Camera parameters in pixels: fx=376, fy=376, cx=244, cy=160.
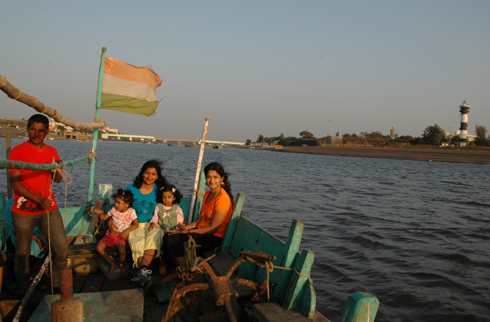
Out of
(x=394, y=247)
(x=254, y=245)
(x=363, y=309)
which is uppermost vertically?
(x=363, y=309)

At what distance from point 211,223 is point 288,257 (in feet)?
6.04

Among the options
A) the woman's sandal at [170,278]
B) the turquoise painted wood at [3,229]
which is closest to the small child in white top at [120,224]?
the woman's sandal at [170,278]

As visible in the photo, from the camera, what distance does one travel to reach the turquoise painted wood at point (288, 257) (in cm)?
351

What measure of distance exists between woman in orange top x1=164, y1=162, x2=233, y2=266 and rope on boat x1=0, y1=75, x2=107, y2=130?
2010 mm

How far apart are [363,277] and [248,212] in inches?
280

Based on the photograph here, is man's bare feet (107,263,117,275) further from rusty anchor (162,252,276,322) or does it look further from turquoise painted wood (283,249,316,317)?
turquoise painted wood (283,249,316,317)

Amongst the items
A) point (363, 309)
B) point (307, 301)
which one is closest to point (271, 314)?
point (307, 301)

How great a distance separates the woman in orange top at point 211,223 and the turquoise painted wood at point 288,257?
169 cm

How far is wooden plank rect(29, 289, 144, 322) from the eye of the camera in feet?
10.4

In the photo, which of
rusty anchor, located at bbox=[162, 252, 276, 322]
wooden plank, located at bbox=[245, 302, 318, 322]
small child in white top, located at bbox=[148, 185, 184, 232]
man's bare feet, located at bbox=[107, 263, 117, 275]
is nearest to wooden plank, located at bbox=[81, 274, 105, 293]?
man's bare feet, located at bbox=[107, 263, 117, 275]

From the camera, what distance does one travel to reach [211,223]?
203 inches

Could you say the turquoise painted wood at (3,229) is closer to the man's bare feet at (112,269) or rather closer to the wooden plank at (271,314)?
the man's bare feet at (112,269)

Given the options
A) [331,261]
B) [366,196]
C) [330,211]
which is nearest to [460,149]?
[366,196]

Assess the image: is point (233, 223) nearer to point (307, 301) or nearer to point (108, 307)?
point (307, 301)
